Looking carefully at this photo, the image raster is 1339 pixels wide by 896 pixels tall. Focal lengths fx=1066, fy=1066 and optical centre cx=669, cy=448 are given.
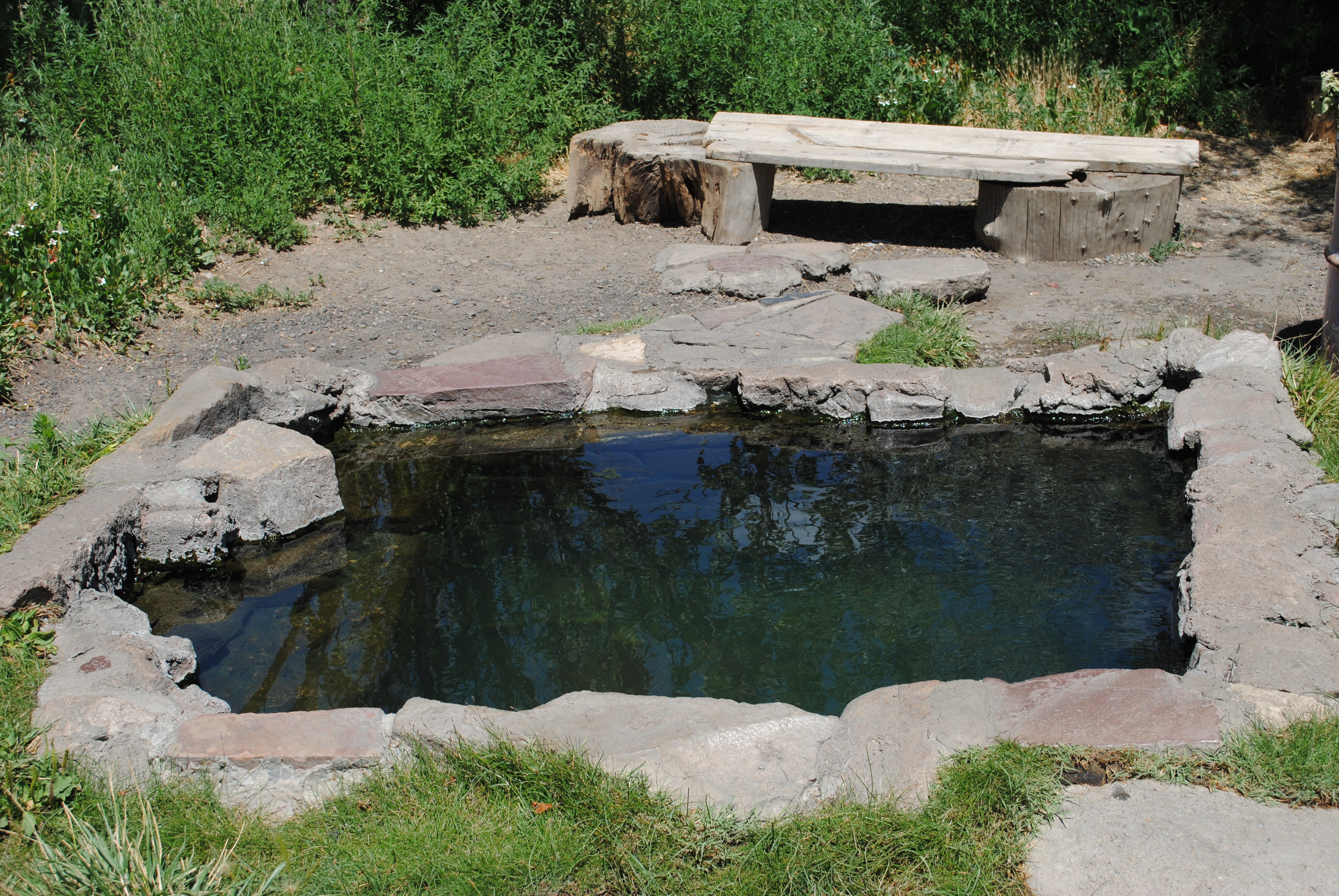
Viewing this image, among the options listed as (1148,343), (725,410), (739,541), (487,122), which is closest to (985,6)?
(487,122)

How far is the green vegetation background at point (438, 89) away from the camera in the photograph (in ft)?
22.3

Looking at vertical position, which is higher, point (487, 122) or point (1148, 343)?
point (487, 122)

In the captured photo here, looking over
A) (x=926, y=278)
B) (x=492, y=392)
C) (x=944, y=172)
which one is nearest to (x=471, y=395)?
(x=492, y=392)

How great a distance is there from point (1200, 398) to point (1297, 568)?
1481 mm

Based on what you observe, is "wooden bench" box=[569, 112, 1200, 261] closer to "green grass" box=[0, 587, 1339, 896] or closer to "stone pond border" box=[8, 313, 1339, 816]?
"stone pond border" box=[8, 313, 1339, 816]

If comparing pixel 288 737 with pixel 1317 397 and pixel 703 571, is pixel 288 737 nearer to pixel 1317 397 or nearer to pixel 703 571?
pixel 703 571

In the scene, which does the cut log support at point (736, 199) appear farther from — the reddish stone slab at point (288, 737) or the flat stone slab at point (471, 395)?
the reddish stone slab at point (288, 737)

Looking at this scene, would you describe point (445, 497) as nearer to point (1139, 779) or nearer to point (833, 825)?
point (833, 825)

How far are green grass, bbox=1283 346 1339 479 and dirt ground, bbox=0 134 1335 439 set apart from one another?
0.91 meters

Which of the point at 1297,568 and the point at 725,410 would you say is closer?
the point at 1297,568

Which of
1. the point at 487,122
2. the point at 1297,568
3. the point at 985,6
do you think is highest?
the point at 985,6

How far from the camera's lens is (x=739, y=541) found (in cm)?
429

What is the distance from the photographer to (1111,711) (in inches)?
110

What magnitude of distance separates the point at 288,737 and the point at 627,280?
463 cm
